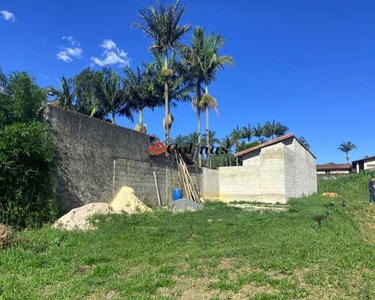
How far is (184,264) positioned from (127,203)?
628cm

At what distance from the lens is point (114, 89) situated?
28.6 meters

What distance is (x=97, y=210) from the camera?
941 centimetres

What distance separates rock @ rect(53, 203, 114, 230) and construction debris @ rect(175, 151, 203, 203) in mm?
7213

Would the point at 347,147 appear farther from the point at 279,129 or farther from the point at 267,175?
the point at 267,175

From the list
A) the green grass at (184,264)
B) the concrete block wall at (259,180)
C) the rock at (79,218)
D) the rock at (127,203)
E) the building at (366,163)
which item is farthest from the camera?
the building at (366,163)

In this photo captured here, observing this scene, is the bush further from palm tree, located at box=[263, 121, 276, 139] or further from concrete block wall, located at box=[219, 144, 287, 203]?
palm tree, located at box=[263, 121, 276, 139]

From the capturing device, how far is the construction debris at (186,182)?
16406mm

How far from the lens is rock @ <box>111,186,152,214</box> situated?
1118 cm

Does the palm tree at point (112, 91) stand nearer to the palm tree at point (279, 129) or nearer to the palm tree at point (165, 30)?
the palm tree at point (165, 30)

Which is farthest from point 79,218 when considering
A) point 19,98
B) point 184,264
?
point 184,264

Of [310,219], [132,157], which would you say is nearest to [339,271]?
[310,219]

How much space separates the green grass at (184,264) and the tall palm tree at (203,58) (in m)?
17.3

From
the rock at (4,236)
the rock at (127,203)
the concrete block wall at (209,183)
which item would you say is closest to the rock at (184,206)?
the rock at (127,203)

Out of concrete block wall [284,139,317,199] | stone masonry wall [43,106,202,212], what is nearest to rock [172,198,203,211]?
stone masonry wall [43,106,202,212]
